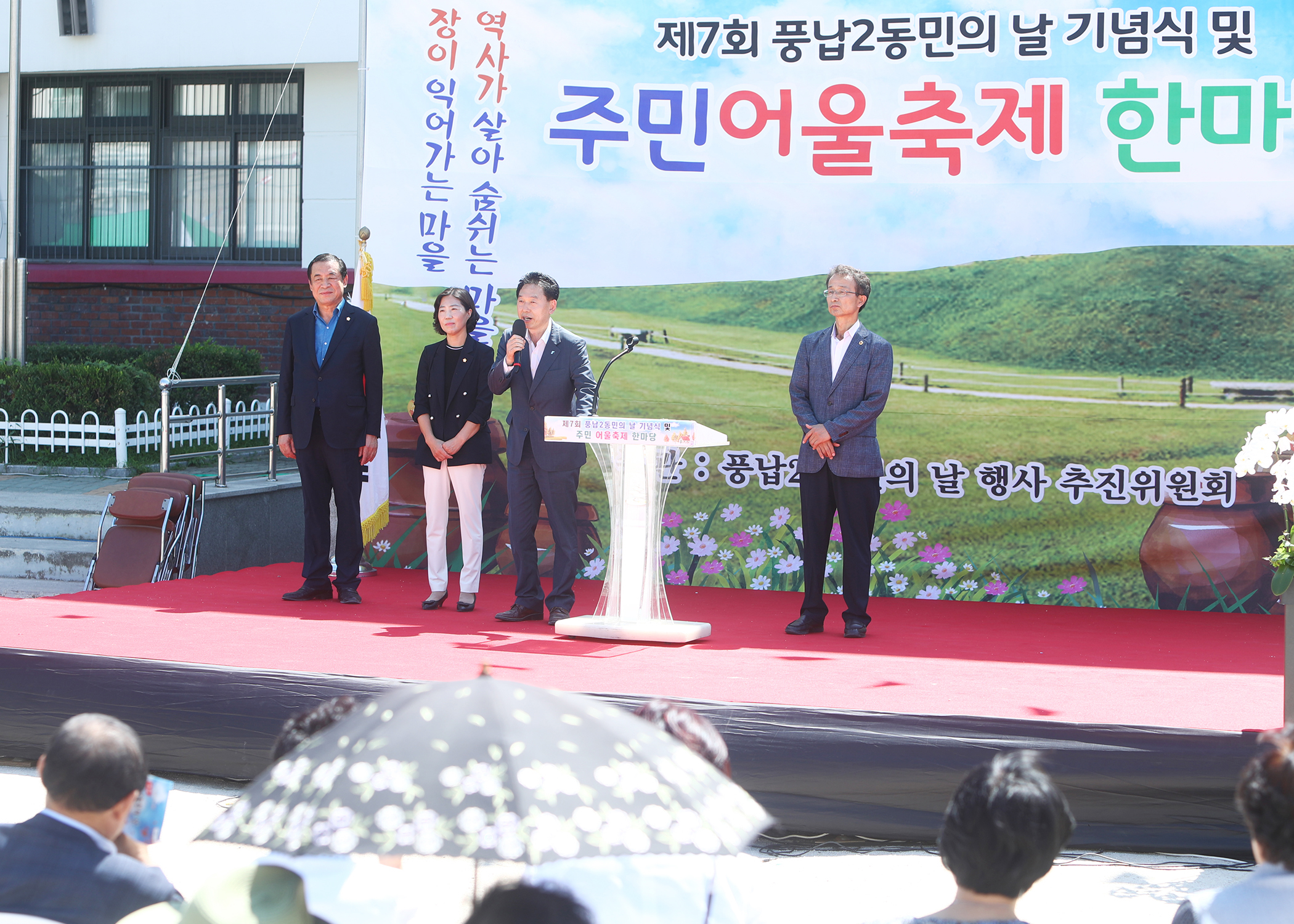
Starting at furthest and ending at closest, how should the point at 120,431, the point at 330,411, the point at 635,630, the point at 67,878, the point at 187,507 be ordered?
the point at 120,431 → the point at 187,507 → the point at 330,411 → the point at 635,630 → the point at 67,878

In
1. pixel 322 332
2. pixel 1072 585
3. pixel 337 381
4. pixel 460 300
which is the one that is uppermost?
pixel 460 300

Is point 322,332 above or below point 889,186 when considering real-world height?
below

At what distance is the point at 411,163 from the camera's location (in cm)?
587

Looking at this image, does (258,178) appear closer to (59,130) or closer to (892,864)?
(59,130)

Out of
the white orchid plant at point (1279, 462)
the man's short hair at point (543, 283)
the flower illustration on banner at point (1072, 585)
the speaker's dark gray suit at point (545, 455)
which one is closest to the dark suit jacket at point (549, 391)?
the speaker's dark gray suit at point (545, 455)

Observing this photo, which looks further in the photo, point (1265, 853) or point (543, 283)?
point (543, 283)

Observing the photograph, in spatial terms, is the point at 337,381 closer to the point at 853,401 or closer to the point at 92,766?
the point at 853,401

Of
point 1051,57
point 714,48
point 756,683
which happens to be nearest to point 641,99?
point 714,48

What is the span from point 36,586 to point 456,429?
9.29ft

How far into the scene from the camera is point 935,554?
5.50 metres

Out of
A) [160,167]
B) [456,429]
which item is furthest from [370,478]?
[160,167]

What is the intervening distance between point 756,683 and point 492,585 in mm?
2384

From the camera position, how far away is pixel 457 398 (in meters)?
5.06

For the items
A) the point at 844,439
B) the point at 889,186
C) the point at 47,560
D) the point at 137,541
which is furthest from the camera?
the point at 47,560
